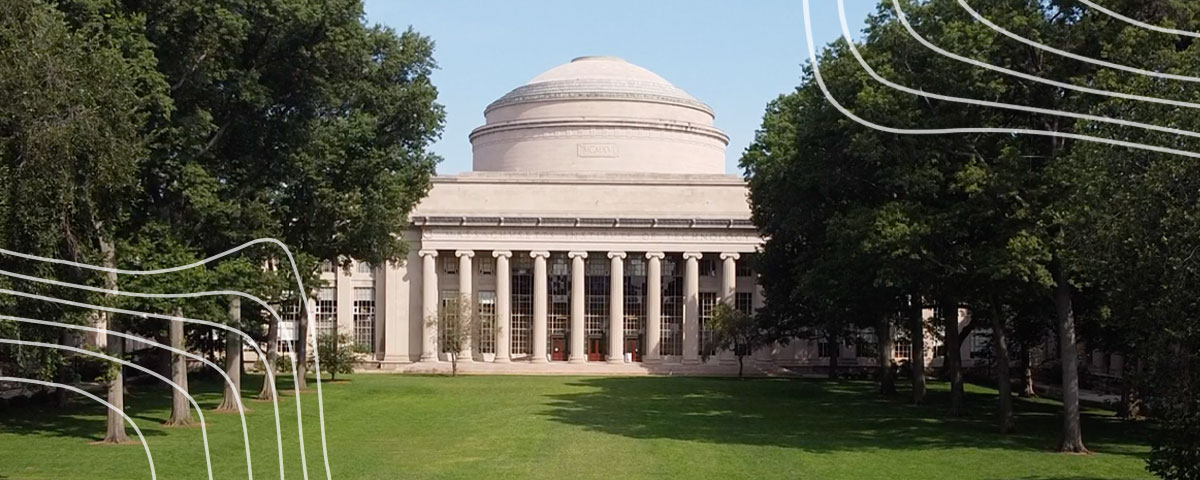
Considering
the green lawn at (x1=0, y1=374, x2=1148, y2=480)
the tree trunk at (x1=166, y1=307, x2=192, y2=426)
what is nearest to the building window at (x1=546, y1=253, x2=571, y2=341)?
the green lawn at (x1=0, y1=374, x2=1148, y2=480)

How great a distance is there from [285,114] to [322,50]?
3.21 meters

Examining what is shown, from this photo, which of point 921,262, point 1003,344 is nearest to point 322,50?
point 921,262

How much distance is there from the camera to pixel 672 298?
93.9m

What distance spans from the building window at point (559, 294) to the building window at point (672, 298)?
21.8ft

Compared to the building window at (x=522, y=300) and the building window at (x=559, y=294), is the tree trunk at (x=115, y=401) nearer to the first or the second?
the building window at (x=522, y=300)

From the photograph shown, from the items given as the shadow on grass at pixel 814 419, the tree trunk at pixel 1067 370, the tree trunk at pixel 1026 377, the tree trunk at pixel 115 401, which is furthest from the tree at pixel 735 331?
the tree trunk at pixel 115 401

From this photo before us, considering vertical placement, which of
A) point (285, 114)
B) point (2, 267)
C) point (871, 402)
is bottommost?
point (871, 402)

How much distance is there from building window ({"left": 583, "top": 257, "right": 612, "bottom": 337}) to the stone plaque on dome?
12.3 m

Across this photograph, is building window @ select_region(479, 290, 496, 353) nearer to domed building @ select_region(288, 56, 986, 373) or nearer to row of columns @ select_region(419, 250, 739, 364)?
domed building @ select_region(288, 56, 986, 373)

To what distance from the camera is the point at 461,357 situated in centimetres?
9044

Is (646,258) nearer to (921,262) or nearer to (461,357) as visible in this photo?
(461,357)

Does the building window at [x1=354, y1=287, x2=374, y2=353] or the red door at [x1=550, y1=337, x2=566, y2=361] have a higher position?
the building window at [x1=354, y1=287, x2=374, y2=353]

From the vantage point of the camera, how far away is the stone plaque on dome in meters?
103

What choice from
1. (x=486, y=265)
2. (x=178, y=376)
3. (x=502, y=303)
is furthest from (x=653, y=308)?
(x=178, y=376)
